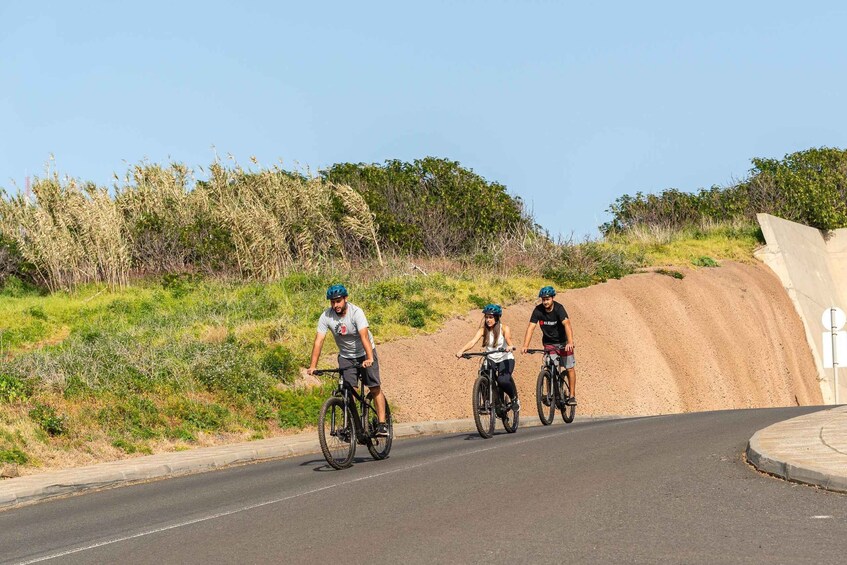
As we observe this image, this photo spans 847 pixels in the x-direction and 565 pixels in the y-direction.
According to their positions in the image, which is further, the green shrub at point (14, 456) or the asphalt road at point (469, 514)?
the green shrub at point (14, 456)

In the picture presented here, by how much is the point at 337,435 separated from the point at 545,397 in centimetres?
724

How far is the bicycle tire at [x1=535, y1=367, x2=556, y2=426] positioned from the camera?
20.3 m

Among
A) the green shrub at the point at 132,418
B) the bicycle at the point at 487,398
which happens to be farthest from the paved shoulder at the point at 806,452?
the green shrub at the point at 132,418

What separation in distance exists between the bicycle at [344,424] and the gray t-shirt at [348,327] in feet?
0.81

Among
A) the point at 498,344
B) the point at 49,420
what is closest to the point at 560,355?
the point at 498,344

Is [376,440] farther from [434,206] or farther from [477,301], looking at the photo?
[434,206]

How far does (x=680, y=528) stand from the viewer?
884 cm

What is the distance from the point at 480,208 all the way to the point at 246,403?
28611 millimetres

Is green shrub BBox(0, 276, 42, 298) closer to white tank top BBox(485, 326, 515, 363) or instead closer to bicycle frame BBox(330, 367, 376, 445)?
white tank top BBox(485, 326, 515, 363)

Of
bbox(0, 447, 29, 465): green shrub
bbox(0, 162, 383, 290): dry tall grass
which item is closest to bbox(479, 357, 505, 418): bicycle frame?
bbox(0, 447, 29, 465): green shrub

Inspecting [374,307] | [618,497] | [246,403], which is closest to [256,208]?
[374,307]

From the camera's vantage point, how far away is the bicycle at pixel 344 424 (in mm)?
13969

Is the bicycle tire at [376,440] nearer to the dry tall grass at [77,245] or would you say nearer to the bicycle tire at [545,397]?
the bicycle tire at [545,397]

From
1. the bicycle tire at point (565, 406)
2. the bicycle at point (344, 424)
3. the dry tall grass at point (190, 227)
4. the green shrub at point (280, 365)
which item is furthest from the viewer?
the dry tall grass at point (190, 227)
